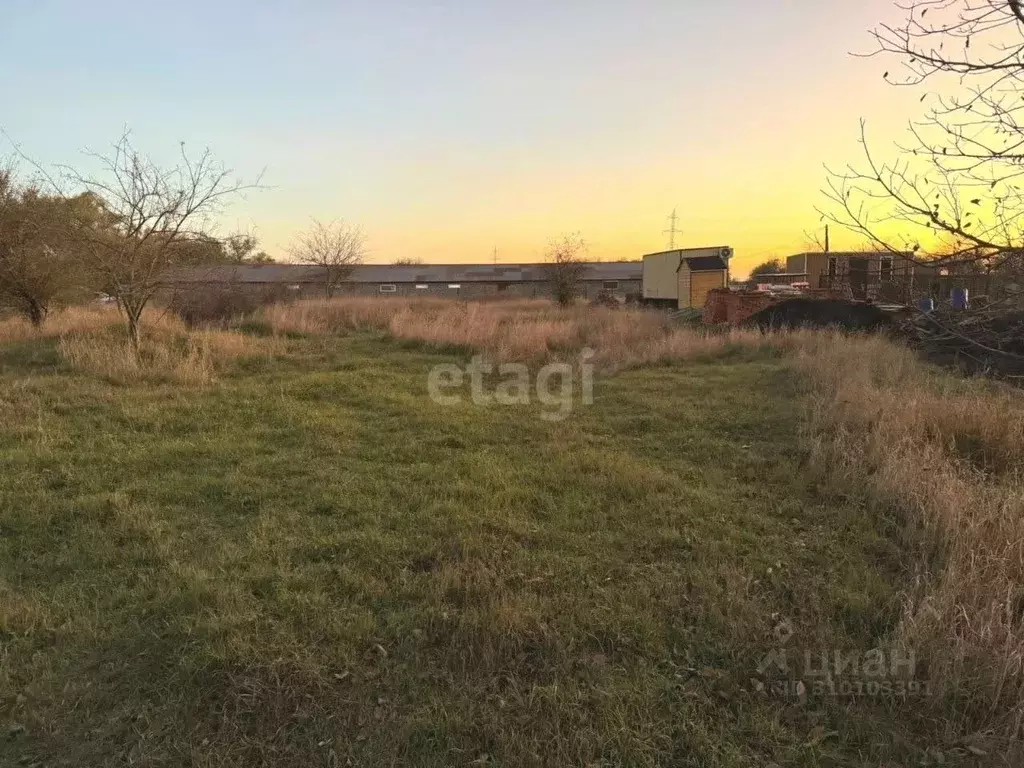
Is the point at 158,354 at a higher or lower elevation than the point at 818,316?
lower

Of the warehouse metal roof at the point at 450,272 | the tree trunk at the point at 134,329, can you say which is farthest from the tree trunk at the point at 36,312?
the warehouse metal roof at the point at 450,272

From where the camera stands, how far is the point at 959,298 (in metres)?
2.34

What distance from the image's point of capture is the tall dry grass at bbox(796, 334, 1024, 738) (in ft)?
8.59

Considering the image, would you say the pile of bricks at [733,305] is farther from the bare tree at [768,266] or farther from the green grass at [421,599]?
the bare tree at [768,266]

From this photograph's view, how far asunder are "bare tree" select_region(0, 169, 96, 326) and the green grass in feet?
33.7

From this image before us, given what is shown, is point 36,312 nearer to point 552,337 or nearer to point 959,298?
point 552,337

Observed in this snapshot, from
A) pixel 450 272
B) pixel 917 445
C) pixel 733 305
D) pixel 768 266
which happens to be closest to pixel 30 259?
pixel 917 445

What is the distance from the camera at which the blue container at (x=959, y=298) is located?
2316 mm

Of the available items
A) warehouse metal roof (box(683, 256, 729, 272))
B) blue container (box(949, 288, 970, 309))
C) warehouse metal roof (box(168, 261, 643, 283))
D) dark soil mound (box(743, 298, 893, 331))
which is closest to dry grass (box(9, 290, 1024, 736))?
blue container (box(949, 288, 970, 309))

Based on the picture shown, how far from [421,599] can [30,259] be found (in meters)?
16.5

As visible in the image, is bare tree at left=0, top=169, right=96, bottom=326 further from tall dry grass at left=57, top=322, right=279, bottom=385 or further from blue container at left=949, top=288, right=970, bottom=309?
blue container at left=949, top=288, right=970, bottom=309

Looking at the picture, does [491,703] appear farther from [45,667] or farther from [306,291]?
[306,291]

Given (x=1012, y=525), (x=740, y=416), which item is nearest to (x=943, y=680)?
(x=1012, y=525)

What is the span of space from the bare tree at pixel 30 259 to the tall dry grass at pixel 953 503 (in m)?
15.8
